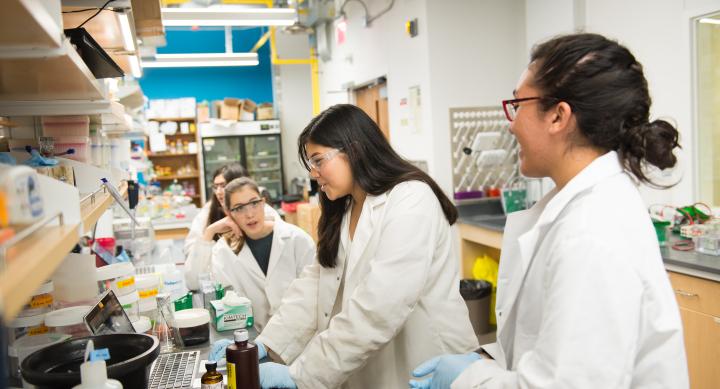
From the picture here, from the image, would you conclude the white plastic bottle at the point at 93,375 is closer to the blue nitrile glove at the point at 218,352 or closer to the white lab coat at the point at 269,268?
the blue nitrile glove at the point at 218,352

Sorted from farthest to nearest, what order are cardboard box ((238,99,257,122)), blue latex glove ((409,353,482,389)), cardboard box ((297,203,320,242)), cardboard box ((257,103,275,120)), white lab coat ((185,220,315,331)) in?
cardboard box ((257,103,275,120)), cardboard box ((238,99,257,122)), cardboard box ((297,203,320,242)), white lab coat ((185,220,315,331)), blue latex glove ((409,353,482,389))

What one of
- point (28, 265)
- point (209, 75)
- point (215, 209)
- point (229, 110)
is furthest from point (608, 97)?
Answer: point (209, 75)

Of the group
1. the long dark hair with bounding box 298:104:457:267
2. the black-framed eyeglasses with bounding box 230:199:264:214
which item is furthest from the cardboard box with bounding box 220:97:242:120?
the long dark hair with bounding box 298:104:457:267

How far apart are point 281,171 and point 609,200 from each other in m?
8.55

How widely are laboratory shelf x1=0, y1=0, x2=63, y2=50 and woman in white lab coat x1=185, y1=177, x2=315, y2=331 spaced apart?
207 cm

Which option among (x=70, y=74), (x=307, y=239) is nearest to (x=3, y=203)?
(x=70, y=74)

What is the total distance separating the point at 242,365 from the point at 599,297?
3.19 feet

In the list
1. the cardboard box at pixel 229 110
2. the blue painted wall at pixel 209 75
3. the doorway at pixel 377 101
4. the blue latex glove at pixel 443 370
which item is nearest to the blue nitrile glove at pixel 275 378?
the blue latex glove at pixel 443 370

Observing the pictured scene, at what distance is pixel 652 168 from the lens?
1344mm

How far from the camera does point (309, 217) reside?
22.0ft

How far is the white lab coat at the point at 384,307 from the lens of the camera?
5.79 feet

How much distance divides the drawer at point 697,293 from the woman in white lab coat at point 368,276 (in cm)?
141

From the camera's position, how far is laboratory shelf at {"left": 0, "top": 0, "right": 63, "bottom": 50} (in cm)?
85

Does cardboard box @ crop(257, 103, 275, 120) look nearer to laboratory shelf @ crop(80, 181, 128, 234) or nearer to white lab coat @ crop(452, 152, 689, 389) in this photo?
laboratory shelf @ crop(80, 181, 128, 234)
